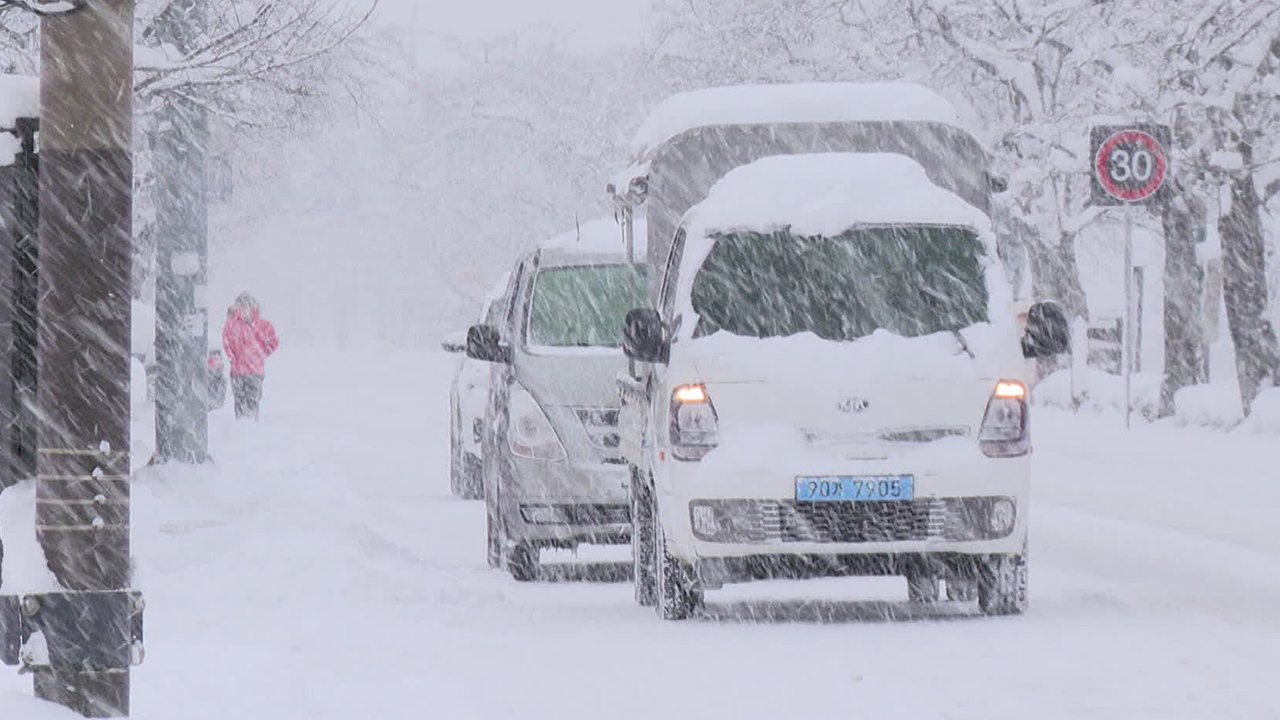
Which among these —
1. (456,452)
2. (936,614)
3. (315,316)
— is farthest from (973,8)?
(315,316)

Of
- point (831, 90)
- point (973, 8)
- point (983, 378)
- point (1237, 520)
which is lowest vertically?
point (1237, 520)

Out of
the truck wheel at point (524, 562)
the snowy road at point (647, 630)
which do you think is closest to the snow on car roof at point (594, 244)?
the snowy road at point (647, 630)

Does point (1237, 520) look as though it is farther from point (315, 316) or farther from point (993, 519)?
point (315, 316)

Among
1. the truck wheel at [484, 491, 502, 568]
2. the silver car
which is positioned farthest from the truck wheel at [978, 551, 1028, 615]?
the truck wheel at [484, 491, 502, 568]

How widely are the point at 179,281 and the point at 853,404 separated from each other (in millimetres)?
11801

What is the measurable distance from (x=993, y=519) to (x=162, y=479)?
427 inches

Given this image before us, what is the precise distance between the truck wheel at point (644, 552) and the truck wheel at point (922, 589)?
1.26 meters

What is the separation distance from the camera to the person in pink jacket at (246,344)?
106 feet

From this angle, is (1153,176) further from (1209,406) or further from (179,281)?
(179,281)

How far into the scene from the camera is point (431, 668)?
30.7 feet

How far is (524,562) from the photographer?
45.3 ft

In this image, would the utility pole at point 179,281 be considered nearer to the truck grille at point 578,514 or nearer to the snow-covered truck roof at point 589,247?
the snow-covered truck roof at point 589,247

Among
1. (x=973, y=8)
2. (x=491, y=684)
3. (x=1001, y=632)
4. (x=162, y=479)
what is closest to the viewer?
(x=491, y=684)

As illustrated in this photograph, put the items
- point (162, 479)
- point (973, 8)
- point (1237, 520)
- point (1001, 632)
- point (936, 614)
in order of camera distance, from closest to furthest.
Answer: point (1001, 632), point (936, 614), point (1237, 520), point (162, 479), point (973, 8)
